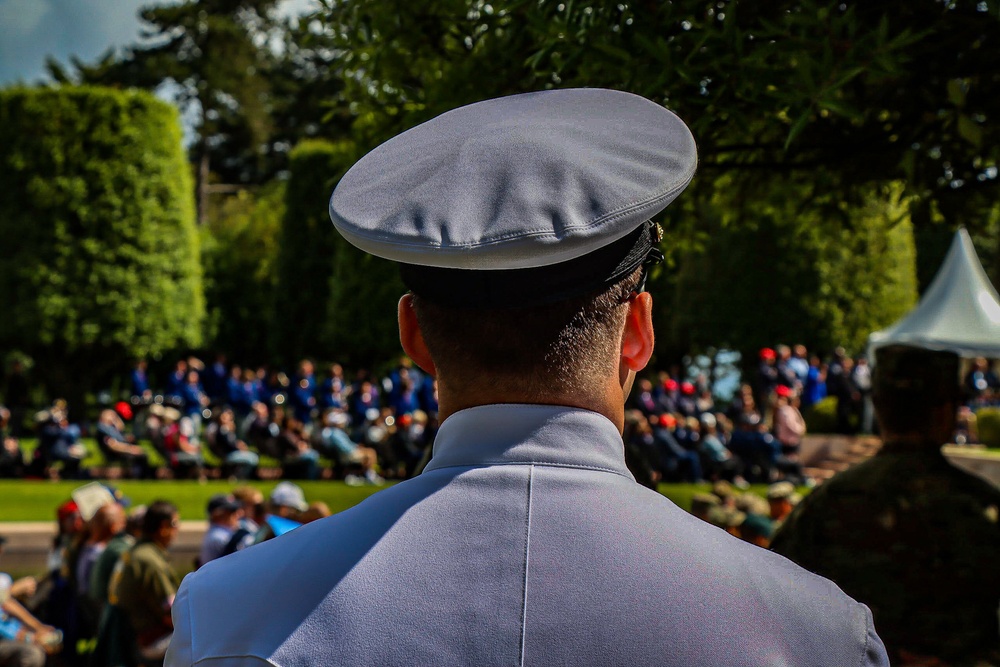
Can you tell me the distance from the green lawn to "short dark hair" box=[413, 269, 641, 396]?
12154 mm

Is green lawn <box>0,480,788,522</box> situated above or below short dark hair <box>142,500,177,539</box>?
below

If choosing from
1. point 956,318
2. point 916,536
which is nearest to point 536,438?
point 916,536

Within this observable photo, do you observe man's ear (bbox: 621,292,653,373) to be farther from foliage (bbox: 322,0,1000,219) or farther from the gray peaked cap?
foliage (bbox: 322,0,1000,219)

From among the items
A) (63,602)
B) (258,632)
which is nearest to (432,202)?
(258,632)

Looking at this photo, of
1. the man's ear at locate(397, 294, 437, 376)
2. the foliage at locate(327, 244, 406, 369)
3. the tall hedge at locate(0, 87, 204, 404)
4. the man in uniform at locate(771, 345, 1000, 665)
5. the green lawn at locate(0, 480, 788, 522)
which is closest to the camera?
the man's ear at locate(397, 294, 437, 376)

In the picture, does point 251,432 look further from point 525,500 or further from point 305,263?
point 525,500

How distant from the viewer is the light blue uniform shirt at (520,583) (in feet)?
3.78

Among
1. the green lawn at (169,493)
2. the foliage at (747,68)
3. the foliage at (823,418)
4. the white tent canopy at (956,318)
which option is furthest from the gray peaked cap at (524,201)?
the foliage at (823,418)

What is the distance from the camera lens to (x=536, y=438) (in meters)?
1.28

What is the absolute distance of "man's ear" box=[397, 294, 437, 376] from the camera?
143cm

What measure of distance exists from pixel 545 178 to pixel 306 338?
2820 cm

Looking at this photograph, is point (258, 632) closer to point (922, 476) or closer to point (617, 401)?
point (617, 401)

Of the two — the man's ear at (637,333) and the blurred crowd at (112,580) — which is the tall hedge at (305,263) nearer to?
the blurred crowd at (112,580)

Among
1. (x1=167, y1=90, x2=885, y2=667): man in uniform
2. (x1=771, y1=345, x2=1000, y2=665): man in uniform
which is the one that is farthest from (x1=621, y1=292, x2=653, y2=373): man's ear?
(x1=771, y1=345, x2=1000, y2=665): man in uniform
